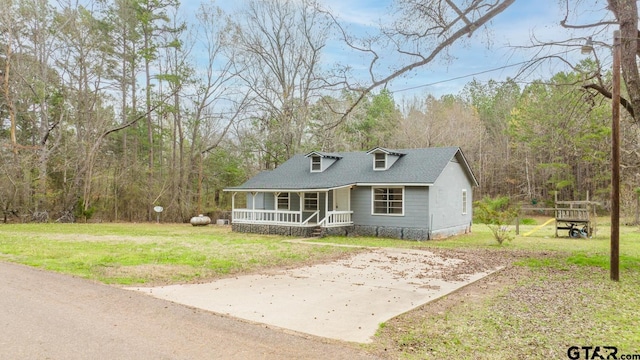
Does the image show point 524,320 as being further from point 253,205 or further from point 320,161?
point 253,205

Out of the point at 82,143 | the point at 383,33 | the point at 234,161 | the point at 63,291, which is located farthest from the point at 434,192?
the point at 82,143

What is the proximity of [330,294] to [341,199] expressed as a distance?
509 inches

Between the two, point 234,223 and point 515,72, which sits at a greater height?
point 515,72

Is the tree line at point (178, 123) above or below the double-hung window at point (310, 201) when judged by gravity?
above

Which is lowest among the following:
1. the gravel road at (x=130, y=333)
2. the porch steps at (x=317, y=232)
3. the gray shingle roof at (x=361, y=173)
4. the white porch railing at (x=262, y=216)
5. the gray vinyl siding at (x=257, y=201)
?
the porch steps at (x=317, y=232)

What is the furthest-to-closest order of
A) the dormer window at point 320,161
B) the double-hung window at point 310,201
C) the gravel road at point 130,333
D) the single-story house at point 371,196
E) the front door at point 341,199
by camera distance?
the dormer window at point 320,161 < the double-hung window at point 310,201 < the front door at point 341,199 < the single-story house at point 371,196 < the gravel road at point 130,333

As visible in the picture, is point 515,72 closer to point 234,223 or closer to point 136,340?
point 136,340

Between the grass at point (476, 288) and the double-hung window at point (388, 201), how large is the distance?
128 inches

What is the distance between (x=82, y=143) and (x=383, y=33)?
22919 mm

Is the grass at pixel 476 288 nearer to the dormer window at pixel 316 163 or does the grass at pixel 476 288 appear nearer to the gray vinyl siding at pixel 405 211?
the gray vinyl siding at pixel 405 211

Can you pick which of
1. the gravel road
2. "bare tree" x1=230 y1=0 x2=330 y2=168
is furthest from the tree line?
the gravel road

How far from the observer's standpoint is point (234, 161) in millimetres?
33125

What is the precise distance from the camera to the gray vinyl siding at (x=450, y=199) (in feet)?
61.1

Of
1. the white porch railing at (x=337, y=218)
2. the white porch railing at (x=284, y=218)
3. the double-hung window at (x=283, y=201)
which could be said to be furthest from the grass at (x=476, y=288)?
the double-hung window at (x=283, y=201)
